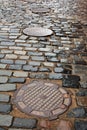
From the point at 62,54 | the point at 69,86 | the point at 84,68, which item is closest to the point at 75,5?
the point at 62,54

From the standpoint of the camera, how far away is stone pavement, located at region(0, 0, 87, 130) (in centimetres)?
353

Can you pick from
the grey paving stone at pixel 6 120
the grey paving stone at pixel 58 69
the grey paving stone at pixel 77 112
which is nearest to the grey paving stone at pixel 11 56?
the grey paving stone at pixel 58 69

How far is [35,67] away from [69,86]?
0.99 m

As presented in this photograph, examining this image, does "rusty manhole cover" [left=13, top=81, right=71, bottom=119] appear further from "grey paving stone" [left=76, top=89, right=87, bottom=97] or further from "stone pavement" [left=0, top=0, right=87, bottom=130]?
"grey paving stone" [left=76, top=89, right=87, bottom=97]

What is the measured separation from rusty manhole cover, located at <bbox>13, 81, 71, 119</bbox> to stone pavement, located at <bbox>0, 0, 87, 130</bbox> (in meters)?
0.10

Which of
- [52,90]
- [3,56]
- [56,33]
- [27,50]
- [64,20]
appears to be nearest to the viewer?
[52,90]

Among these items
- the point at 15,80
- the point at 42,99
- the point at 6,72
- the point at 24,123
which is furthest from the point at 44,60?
the point at 24,123

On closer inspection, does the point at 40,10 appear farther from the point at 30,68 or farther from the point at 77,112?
the point at 77,112

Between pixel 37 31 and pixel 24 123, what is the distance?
13.6 ft

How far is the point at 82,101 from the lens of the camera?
3961 mm

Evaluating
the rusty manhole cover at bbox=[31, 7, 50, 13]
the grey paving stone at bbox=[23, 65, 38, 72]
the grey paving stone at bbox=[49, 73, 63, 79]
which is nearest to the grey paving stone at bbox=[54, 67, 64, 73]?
the grey paving stone at bbox=[49, 73, 63, 79]

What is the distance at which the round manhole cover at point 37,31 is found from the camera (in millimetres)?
6938

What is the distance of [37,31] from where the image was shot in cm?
714

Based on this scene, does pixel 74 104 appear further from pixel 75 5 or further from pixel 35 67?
pixel 75 5
